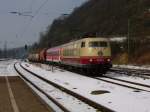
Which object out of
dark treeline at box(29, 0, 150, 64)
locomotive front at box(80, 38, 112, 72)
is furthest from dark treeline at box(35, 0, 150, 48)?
locomotive front at box(80, 38, 112, 72)

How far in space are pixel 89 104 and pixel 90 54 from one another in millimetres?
16513

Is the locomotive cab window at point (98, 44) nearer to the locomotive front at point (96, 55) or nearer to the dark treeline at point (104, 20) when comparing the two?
the locomotive front at point (96, 55)

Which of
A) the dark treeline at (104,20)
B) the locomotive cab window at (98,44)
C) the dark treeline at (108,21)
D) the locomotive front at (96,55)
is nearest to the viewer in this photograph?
the locomotive front at (96,55)

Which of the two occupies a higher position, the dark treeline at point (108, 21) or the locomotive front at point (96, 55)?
the dark treeline at point (108, 21)

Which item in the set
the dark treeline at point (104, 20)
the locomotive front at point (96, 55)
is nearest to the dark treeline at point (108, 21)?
the dark treeline at point (104, 20)

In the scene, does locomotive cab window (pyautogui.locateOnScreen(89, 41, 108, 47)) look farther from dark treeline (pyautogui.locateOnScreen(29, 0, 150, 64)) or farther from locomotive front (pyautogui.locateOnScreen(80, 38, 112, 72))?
dark treeline (pyautogui.locateOnScreen(29, 0, 150, 64))

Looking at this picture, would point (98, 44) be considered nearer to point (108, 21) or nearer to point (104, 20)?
point (108, 21)

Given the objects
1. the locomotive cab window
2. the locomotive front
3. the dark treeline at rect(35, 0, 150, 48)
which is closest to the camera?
Answer: the locomotive front

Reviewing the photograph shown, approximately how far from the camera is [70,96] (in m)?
18.3

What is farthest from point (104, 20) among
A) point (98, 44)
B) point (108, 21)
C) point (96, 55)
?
point (96, 55)

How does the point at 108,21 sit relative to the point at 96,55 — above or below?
above

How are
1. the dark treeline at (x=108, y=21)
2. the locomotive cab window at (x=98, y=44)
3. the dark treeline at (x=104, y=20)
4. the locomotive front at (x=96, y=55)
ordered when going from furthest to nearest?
1. the dark treeline at (x=104, y=20)
2. the dark treeline at (x=108, y=21)
3. the locomotive cab window at (x=98, y=44)
4. the locomotive front at (x=96, y=55)

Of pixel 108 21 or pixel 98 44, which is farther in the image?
pixel 108 21

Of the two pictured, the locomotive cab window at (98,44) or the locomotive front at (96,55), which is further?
the locomotive cab window at (98,44)
